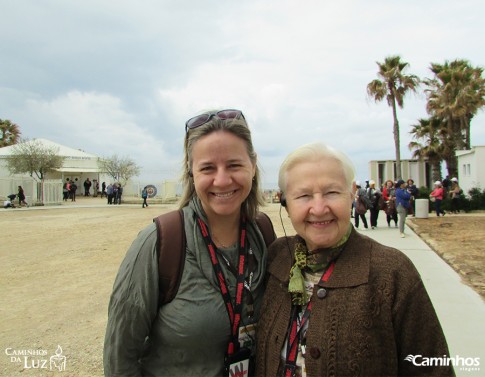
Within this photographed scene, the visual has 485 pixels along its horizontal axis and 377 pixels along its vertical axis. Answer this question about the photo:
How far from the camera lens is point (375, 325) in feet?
4.89

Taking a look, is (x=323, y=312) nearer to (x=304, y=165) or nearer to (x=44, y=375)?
(x=304, y=165)

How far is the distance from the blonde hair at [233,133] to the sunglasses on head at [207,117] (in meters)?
0.02

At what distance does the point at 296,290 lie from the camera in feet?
5.41

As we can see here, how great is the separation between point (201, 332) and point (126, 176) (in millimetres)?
43519

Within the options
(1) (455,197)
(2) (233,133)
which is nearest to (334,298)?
(2) (233,133)

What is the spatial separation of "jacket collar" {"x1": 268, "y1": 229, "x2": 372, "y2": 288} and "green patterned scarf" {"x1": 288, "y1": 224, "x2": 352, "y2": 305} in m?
0.03

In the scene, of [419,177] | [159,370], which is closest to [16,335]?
[159,370]

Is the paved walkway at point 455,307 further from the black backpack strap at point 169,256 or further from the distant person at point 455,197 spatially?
the distant person at point 455,197

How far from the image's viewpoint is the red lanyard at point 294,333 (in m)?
1.59

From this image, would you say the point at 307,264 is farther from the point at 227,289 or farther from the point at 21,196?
the point at 21,196

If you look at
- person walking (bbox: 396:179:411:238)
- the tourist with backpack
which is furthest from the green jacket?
person walking (bbox: 396:179:411:238)

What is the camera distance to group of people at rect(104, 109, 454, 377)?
150 centimetres

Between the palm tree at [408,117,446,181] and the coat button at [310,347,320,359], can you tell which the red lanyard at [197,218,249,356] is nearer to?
the coat button at [310,347,320,359]

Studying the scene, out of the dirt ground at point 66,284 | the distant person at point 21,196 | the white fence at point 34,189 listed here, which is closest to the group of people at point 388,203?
the dirt ground at point 66,284
